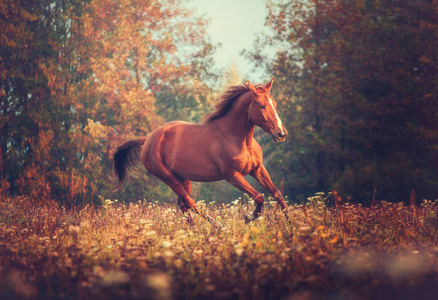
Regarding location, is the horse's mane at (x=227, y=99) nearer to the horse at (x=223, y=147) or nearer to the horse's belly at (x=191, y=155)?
the horse at (x=223, y=147)

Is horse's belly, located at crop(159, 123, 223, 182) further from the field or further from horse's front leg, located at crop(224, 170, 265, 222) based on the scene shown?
the field

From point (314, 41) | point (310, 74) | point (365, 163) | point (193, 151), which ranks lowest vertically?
point (365, 163)

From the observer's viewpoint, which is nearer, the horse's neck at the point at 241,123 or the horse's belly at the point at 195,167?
the horse's neck at the point at 241,123

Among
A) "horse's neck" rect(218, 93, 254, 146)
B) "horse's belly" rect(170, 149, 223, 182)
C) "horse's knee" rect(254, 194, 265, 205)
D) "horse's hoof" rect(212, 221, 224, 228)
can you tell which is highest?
"horse's neck" rect(218, 93, 254, 146)

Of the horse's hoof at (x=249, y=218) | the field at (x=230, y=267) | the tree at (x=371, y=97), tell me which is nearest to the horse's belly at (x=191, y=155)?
the horse's hoof at (x=249, y=218)

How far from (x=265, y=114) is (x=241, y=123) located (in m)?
0.74

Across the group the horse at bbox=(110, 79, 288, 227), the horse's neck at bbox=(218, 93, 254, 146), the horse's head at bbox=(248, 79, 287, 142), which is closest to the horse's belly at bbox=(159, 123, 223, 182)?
the horse at bbox=(110, 79, 288, 227)

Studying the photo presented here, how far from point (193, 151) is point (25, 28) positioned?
12.6 m

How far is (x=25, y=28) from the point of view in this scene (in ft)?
59.9

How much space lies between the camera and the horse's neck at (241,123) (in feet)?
27.4

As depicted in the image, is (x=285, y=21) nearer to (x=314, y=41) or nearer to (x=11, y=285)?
(x=314, y=41)

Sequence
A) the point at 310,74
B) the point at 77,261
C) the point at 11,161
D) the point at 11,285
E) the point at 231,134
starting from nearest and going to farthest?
the point at 11,285 < the point at 77,261 < the point at 231,134 < the point at 11,161 < the point at 310,74

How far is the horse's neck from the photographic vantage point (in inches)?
329

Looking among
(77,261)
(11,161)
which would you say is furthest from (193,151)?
(11,161)
